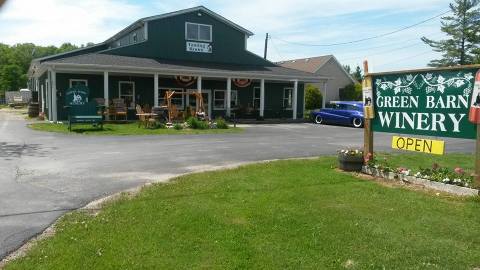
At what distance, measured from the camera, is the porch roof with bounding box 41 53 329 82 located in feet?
76.8

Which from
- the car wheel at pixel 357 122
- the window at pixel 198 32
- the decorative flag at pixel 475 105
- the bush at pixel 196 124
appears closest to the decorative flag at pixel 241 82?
the window at pixel 198 32

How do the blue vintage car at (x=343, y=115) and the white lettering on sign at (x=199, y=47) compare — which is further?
the white lettering on sign at (x=199, y=47)

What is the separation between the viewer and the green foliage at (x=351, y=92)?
51.7 m

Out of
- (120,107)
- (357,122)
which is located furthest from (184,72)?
(357,122)

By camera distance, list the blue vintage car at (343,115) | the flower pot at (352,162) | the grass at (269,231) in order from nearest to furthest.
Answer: the grass at (269,231), the flower pot at (352,162), the blue vintage car at (343,115)

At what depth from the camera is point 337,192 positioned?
754cm

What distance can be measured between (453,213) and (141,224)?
410 cm

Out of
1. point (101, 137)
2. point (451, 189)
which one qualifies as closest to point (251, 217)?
point (451, 189)

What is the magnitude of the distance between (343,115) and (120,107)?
12.9 metres

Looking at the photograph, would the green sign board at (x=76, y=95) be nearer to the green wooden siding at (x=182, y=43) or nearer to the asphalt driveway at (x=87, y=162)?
the asphalt driveway at (x=87, y=162)

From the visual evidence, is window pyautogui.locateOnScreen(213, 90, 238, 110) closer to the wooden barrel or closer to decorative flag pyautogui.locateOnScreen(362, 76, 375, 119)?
the wooden barrel

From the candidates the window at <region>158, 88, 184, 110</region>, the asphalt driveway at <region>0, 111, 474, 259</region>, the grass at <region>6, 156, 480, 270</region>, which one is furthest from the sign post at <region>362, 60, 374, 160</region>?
the window at <region>158, 88, 184, 110</region>

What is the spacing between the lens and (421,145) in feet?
29.1

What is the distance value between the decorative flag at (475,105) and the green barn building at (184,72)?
19047 mm
